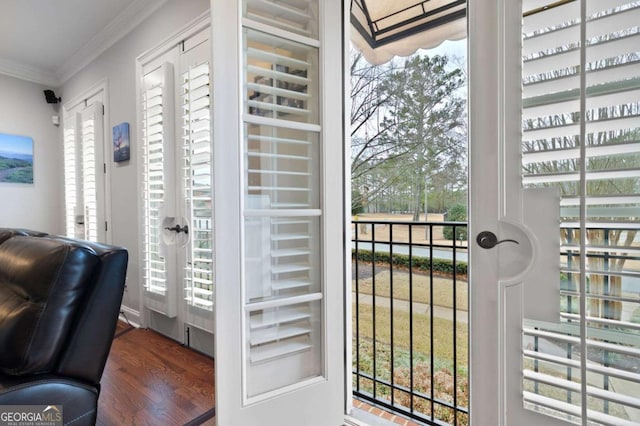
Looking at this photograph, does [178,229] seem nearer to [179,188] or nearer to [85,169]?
[179,188]

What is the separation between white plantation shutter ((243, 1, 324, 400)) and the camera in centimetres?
135

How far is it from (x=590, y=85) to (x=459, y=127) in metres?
1.72

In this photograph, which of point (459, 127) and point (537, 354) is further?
point (459, 127)

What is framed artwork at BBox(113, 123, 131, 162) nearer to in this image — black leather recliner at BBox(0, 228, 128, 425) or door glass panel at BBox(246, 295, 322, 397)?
black leather recliner at BBox(0, 228, 128, 425)

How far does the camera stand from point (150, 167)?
264cm

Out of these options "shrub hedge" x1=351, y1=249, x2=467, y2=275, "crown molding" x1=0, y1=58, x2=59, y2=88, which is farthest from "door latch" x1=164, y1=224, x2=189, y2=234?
"crown molding" x1=0, y1=58, x2=59, y2=88

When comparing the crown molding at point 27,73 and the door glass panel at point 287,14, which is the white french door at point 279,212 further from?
the crown molding at point 27,73

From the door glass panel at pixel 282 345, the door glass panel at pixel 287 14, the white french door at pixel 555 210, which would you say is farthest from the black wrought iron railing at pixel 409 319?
the door glass panel at pixel 287 14

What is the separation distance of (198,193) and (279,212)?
1.09 meters

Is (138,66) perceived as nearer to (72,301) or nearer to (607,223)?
(72,301)

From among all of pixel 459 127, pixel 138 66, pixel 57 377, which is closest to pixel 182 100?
pixel 138 66

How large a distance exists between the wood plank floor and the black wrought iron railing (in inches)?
37.9

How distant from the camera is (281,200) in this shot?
57.0 inches

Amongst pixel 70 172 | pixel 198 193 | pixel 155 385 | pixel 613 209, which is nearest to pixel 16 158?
pixel 70 172
